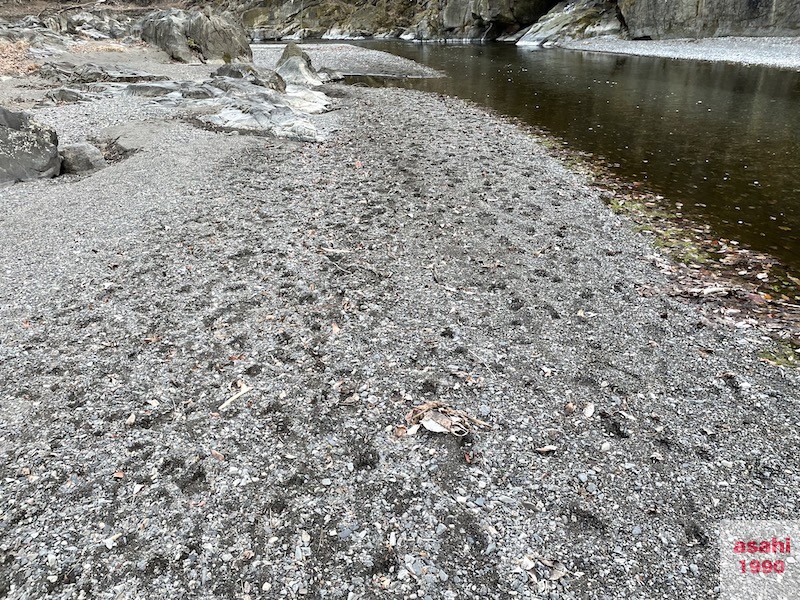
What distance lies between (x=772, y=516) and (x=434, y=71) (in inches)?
1798

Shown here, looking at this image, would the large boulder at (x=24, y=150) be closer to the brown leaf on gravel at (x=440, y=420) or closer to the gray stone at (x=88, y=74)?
the brown leaf on gravel at (x=440, y=420)

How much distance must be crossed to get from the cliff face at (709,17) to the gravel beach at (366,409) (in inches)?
1820

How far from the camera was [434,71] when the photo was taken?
4419cm

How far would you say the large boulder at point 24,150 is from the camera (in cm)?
1510

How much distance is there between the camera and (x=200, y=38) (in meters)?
43.7

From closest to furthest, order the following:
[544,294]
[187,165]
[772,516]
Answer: [772,516]
[544,294]
[187,165]

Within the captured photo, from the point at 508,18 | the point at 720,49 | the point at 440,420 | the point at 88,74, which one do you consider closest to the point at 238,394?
the point at 440,420

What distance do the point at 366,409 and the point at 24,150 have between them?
16.1 metres

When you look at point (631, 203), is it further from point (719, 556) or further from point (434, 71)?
point (434, 71)

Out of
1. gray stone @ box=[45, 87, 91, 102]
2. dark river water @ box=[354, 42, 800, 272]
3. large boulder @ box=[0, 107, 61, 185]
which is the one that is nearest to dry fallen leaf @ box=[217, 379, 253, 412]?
dark river water @ box=[354, 42, 800, 272]

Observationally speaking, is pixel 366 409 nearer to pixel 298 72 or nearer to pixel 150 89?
pixel 150 89

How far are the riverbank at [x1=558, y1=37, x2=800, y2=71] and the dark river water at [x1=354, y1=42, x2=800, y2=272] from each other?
3.12 meters

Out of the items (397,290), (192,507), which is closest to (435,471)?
(192,507)

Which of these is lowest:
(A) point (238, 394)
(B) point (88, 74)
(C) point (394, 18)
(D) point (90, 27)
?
(A) point (238, 394)
